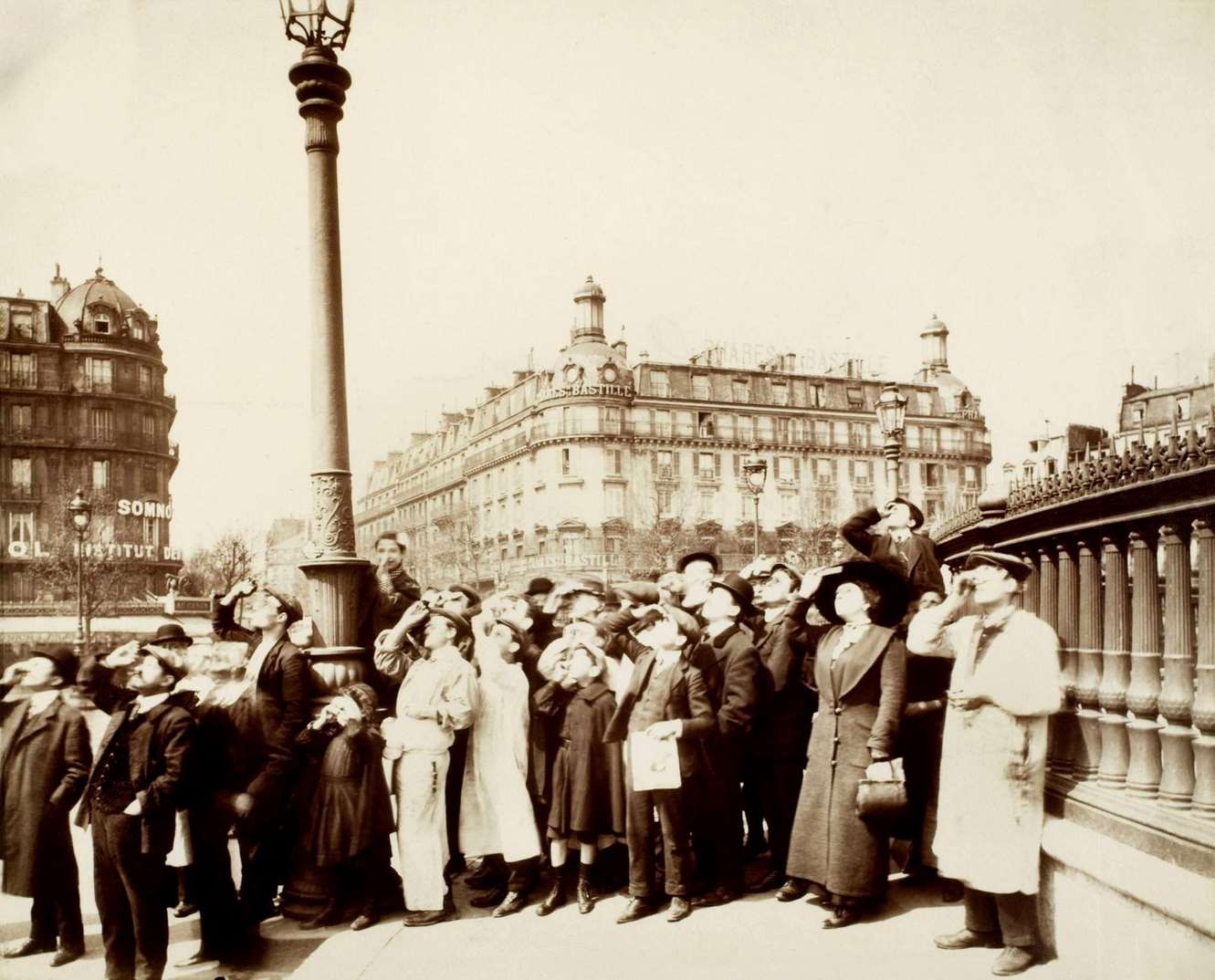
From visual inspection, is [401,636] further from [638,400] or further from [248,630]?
[638,400]

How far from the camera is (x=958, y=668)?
4375 mm

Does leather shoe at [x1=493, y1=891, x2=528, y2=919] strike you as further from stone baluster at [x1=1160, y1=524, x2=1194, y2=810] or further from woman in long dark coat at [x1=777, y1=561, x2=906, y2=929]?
stone baluster at [x1=1160, y1=524, x2=1194, y2=810]

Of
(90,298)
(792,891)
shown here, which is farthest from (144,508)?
(792,891)

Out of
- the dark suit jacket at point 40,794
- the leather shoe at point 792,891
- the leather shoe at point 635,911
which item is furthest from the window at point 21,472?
the leather shoe at point 792,891

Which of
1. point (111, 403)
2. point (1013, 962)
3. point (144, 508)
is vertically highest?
point (111, 403)

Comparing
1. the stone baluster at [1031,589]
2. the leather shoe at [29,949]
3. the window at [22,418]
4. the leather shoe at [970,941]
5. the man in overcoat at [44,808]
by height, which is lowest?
the leather shoe at [29,949]

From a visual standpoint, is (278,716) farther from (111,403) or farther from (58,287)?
(58,287)

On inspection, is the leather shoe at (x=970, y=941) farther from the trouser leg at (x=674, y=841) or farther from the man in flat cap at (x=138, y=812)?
the man in flat cap at (x=138, y=812)

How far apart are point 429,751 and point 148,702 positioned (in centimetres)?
151

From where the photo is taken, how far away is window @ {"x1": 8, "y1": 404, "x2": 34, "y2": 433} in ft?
19.0

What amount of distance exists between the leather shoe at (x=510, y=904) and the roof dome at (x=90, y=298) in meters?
4.48

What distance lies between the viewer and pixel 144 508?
7641mm

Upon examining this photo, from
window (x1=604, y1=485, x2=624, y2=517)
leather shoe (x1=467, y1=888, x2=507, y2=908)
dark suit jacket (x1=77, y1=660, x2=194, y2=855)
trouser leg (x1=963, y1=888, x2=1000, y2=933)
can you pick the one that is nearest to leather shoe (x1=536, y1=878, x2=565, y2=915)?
leather shoe (x1=467, y1=888, x2=507, y2=908)

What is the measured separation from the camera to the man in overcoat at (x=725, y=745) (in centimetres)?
520
